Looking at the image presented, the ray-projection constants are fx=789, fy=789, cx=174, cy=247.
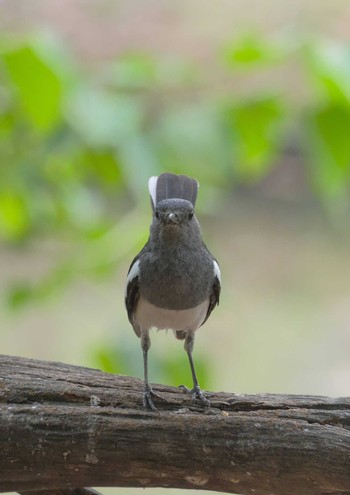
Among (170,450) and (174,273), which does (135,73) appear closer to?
(174,273)

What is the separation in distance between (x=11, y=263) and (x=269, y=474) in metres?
1.81

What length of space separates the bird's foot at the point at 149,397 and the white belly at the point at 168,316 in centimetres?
8

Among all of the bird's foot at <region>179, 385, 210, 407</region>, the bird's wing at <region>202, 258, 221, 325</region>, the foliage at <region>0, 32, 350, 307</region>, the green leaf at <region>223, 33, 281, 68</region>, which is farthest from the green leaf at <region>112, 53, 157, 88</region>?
the bird's foot at <region>179, 385, 210, 407</region>


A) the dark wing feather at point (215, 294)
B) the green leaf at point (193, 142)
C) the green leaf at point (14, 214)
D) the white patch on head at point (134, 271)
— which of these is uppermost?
the green leaf at point (193, 142)

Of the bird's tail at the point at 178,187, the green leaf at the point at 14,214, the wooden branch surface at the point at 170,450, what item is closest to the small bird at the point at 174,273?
the bird's tail at the point at 178,187

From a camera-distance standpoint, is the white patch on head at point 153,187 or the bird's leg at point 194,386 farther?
the white patch on head at point 153,187

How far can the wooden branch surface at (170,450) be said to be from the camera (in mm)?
755

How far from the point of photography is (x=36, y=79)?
102cm

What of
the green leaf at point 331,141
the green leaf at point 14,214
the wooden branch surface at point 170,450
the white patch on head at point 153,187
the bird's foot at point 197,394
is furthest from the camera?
the green leaf at point 14,214

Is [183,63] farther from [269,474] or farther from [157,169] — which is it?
[269,474]

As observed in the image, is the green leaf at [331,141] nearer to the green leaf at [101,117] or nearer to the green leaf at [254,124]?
the green leaf at [254,124]

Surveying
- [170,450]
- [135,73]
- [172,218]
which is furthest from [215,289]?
[135,73]

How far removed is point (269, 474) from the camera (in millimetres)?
754

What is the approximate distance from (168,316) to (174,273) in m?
0.05
